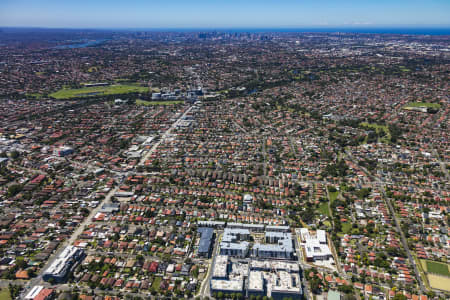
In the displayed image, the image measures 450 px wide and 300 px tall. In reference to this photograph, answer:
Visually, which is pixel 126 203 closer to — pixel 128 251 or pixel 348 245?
pixel 128 251

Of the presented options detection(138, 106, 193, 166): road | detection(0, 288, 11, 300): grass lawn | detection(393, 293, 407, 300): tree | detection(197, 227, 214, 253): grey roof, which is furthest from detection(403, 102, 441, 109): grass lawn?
detection(0, 288, 11, 300): grass lawn

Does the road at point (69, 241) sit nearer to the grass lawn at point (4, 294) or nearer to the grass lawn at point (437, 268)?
the grass lawn at point (4, 294)

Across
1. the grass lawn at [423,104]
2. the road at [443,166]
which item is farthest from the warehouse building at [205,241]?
the grass lawn at [423,104]

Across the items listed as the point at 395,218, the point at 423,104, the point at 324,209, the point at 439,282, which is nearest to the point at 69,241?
the point at 324,209

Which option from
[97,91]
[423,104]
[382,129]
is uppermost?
[97,91]

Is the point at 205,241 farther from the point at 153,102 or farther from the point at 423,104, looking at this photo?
the point at 423,104

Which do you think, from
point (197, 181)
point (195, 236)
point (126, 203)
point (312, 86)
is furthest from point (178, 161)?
point (312, 86)
